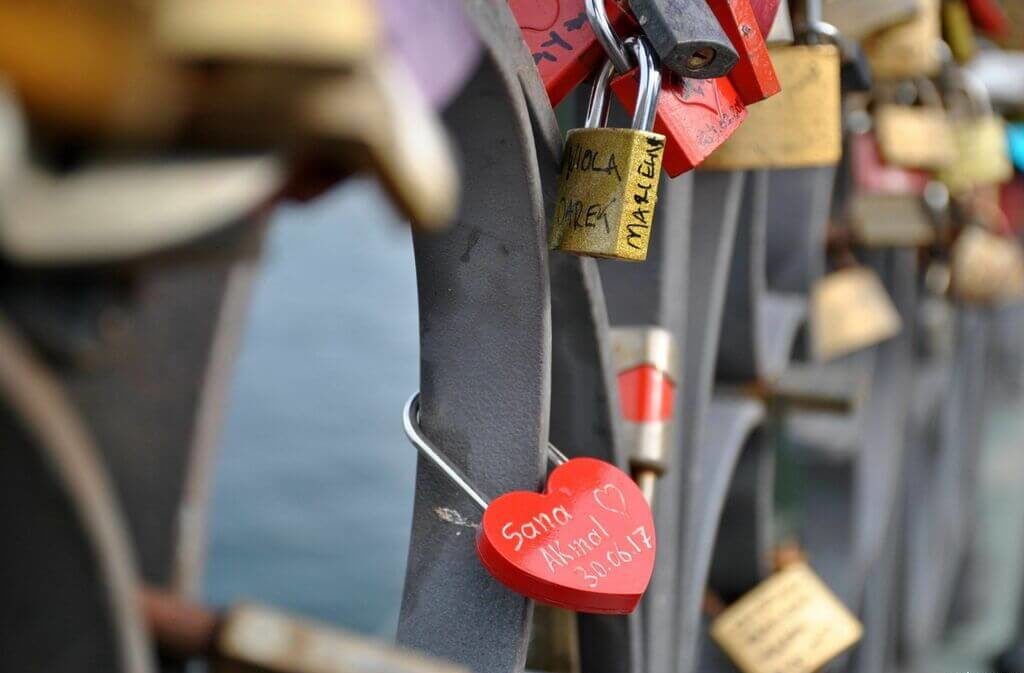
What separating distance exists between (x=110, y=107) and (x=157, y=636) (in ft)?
0.51

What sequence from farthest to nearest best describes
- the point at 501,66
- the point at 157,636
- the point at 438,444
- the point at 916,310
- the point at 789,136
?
the point at 916,310 < the point at 789,136 < the point at 438,444 < the point at 501,66 < the point at 157,636

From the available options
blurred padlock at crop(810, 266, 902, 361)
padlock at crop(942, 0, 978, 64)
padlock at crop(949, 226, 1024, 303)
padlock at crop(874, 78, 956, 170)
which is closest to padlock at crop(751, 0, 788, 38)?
blurred padlock at crop(810, 266, 902, 361)

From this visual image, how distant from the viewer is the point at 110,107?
0.21 metres

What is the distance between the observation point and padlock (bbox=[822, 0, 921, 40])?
1081 millimetres

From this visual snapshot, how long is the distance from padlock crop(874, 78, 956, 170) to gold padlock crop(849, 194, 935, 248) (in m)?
0.05

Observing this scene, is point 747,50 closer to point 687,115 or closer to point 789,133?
point 687,115

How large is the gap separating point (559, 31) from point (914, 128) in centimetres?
102

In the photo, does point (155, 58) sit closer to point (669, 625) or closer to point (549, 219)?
point (549, 219)

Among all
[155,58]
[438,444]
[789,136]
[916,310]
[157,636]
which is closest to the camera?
[155,58]

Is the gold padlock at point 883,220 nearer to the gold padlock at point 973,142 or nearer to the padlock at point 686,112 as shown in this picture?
the gold padlock at point 973,142

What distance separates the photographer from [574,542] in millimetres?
528

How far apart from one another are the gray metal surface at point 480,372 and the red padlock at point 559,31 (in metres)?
0.11

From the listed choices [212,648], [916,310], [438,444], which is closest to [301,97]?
[212,648]

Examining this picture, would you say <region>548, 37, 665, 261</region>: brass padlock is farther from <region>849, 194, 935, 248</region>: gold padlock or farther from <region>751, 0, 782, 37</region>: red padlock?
<region>849, 194, 935, 248</region>: gold padlock
